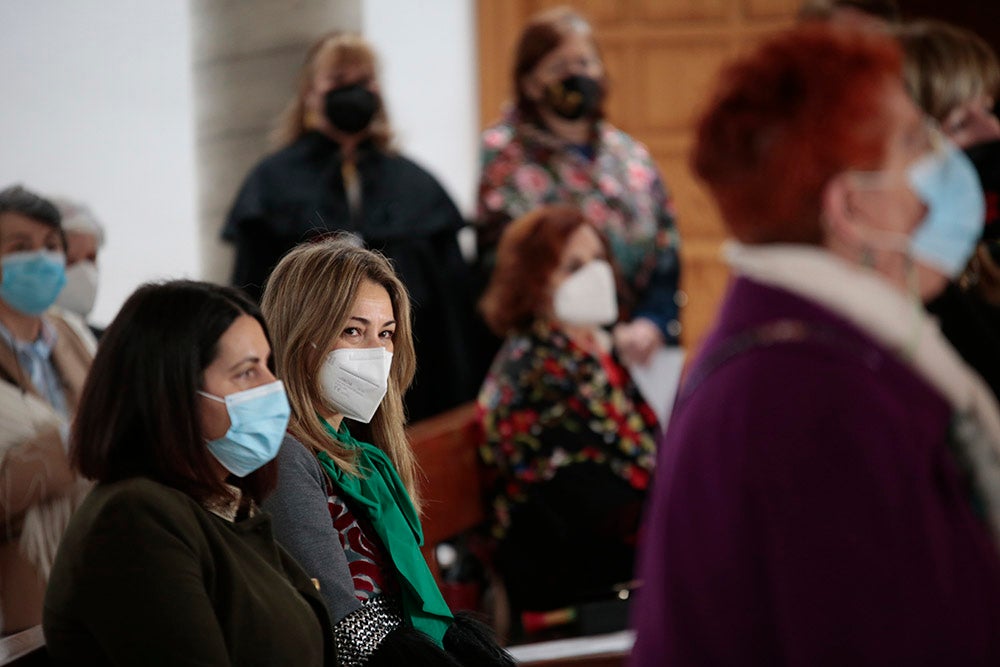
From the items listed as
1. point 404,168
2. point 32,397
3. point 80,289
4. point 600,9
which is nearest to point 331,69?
point 404,168

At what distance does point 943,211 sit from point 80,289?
2477 mm

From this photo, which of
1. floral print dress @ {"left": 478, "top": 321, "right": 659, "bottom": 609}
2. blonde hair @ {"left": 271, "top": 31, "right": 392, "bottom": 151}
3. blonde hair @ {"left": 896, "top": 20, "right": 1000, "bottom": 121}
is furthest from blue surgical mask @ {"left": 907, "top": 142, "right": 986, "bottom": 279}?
blonde hair @ {"left": 271, "top": 31, "right": 392, "bottom": 151}

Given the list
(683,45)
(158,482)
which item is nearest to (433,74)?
(683,45)

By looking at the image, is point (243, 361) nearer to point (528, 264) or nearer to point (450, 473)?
point (450, 473)

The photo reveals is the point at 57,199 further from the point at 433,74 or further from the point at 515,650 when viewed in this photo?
the point at 433,74

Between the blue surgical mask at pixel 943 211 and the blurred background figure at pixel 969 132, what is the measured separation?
76cm

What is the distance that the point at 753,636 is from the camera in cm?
161

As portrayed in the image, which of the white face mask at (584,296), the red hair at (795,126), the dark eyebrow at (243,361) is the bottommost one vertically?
the white face mask at (584,296)

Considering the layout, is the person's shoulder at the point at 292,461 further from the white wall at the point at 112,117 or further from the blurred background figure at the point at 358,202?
the blurred background figure at the point at 358,202

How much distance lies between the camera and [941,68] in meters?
2.71

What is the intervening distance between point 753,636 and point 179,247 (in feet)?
14.3

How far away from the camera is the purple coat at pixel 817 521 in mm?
1539

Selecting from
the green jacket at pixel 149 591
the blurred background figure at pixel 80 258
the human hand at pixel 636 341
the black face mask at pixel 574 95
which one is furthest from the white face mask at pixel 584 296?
the green jacket at pixel 149 591

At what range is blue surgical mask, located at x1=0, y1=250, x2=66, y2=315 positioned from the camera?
3240 millimetres
